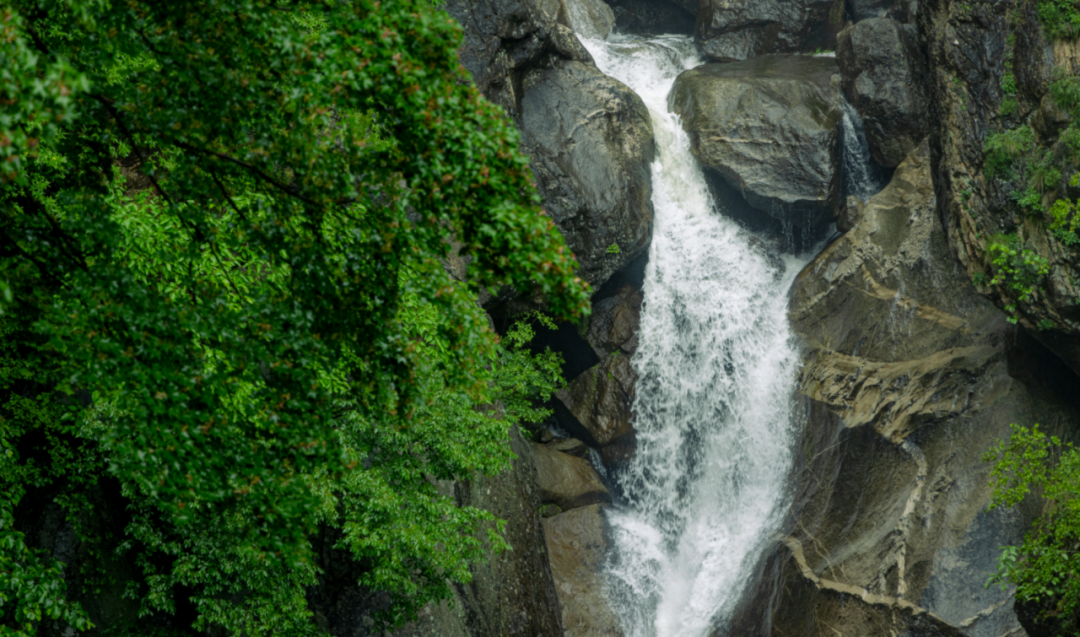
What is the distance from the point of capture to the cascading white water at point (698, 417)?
16.0 meters

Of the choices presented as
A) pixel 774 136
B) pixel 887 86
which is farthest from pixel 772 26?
pixel 774 136

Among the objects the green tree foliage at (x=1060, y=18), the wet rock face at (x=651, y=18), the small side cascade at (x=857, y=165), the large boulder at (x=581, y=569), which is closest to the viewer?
the green tree foliage at (x=1060, y=18)

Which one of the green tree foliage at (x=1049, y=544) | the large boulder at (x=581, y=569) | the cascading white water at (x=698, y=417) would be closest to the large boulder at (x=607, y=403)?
the cascading white water at (x=698, y=417)

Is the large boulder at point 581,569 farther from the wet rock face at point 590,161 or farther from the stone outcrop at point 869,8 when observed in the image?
the stone outcrop at point 869,8

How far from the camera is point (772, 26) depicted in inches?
947

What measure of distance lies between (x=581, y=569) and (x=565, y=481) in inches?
91.9

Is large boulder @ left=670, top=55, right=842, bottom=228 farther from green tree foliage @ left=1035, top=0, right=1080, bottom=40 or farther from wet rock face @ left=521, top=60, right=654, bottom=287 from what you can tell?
green tree foliage @ left=1035, top=0, right=1080, bottom=40

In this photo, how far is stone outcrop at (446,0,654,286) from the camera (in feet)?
58.4

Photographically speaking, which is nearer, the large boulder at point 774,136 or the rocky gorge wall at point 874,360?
the rocky gorge wall at point 874,360

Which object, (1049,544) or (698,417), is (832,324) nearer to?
(698,417)

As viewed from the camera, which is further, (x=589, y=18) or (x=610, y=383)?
(x=589, y=18)

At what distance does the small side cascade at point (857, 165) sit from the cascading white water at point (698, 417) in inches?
102

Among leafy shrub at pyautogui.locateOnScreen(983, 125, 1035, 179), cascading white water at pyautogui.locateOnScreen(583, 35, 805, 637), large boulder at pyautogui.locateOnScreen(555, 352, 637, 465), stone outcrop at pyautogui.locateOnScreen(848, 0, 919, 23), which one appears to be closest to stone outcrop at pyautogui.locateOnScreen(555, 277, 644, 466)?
large boulder at pyautogui.locateOnScreen(555, 352, 637, 465)

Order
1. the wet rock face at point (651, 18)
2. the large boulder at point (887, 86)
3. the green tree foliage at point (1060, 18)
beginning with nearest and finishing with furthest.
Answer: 1. the green tree foliage at point (1060, 18)
2. the large boulder at point (887, 86)
3. the wet rock face at point (651, 18)
